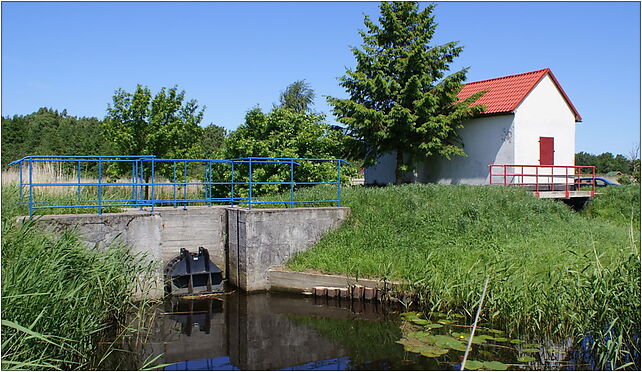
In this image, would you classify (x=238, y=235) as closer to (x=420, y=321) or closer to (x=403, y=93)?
(x=420, y=321)

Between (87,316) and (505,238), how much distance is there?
858cm

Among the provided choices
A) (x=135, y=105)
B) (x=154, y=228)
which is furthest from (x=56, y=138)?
(x=154, y=228)

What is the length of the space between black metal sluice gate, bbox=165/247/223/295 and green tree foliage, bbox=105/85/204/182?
8.86 metres

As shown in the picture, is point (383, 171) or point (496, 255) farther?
point (383, 171)

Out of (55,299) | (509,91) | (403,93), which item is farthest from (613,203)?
(55,299)

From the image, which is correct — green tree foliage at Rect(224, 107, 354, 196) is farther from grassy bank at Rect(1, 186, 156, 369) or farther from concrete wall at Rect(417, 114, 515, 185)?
grassy bank at Rect(1, 186, 156, 369)

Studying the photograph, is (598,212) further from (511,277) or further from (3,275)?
(3,275)

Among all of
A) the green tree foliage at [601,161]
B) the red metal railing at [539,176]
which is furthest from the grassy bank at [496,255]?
the green tree foliage at [601,161]

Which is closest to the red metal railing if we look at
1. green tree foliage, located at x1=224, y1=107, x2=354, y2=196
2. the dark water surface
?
green tree foliage, located at x1=224, y1=107, x2=354, y2=196

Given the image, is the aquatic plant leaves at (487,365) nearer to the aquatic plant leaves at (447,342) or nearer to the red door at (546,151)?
the aquatic plant leaves at (447,342)

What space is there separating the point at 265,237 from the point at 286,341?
4100 millimetres

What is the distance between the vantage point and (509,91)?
21234 millimetres

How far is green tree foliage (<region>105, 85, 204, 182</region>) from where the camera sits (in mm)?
20641

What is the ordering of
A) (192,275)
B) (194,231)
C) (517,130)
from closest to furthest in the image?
1. (192,275)
2. (194,231)
3. (517,130)
